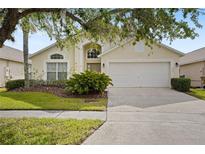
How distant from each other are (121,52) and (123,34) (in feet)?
47.0

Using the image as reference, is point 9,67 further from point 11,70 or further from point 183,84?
point 183,84

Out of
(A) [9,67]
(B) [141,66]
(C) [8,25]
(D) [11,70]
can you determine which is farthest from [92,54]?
(C) [8,25]

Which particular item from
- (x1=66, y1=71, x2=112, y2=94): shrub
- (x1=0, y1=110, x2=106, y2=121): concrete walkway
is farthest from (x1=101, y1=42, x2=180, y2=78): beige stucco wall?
(x1=0, y1=110, x2=106, y2=121): concrete walkway

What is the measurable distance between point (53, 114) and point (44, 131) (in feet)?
9.24

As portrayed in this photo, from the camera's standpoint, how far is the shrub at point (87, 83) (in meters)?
15.2

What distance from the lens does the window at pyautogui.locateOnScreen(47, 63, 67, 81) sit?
885 inches

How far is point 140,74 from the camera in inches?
829

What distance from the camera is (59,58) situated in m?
23.0

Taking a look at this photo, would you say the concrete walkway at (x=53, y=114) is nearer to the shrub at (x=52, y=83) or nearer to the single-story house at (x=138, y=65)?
the shrub at (x=52, y=83)

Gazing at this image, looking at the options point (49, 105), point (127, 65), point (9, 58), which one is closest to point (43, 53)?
point (9, 58)

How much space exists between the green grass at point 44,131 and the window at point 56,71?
1418 centimetres

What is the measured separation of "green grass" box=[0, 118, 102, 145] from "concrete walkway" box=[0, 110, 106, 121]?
2.94ft

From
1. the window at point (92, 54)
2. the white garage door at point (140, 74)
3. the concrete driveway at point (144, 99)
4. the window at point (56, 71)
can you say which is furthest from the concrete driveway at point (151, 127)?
the window at point (92, 54)
